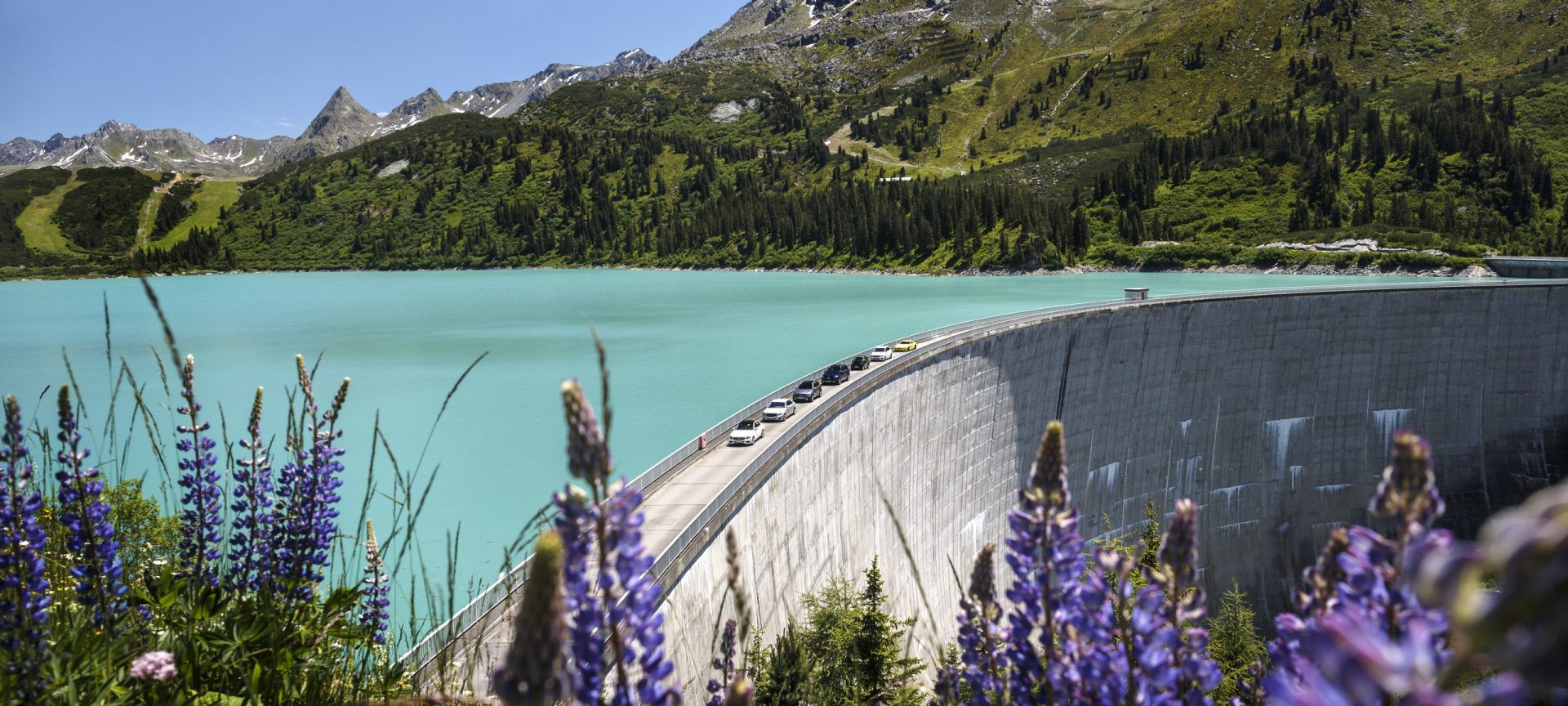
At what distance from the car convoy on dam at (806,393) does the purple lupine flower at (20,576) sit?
62.8ft

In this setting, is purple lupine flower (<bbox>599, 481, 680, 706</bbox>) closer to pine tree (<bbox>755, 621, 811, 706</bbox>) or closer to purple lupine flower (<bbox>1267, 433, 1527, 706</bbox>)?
purple lupine flower (<bbox>1267, 433, 1527, 706</bbox>)

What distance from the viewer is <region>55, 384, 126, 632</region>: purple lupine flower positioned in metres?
4.34

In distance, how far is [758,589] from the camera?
17406 millimetres

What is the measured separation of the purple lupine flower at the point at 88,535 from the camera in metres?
4.34

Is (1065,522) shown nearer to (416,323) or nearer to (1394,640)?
(1394,640)

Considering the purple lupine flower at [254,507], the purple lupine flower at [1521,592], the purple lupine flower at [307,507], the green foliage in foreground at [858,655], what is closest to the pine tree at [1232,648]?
the green foliage in foreground at [858,655]

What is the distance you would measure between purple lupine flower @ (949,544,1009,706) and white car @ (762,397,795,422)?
2090 cm

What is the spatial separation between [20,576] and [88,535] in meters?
0.31

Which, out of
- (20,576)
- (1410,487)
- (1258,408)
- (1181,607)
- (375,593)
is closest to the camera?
(1410,487)

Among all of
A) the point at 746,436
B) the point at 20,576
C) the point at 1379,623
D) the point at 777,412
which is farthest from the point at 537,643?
the point at 777,412

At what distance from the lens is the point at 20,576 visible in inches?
159

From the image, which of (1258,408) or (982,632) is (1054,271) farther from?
(982,632)

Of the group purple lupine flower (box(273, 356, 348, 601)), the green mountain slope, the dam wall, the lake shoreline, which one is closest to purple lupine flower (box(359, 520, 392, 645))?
purple lupine flower (box(273, 356, 348, 601))

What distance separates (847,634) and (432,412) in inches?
1104
